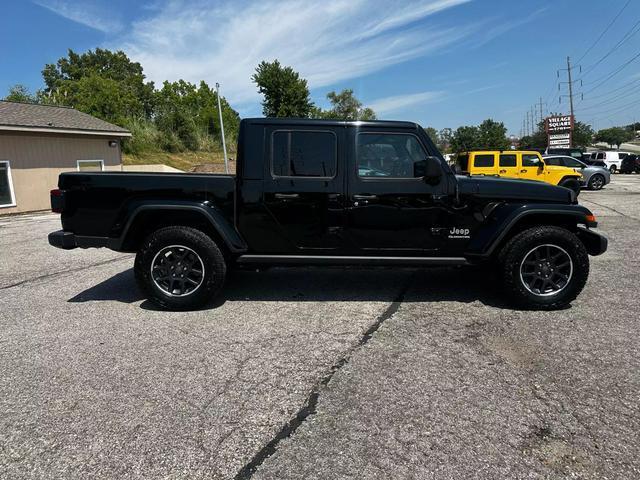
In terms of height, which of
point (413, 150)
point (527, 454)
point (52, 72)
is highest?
point (52, 72)

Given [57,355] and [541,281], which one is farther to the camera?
[541,281]

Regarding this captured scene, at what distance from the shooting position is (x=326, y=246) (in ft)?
14.8

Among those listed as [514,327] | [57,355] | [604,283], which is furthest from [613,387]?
[57,355]

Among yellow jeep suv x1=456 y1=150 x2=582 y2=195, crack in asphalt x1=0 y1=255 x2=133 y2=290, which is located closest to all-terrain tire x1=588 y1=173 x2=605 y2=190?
yellow jeep suv x1=456 y1=150 x2=582 y2=195

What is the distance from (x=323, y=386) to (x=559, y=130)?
64.9m

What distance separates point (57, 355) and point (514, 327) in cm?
404

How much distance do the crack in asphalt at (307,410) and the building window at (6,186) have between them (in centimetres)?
1595

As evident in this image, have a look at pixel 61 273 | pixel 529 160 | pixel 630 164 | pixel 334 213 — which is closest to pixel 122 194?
pixel 334 213

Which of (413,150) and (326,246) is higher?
(413,150)

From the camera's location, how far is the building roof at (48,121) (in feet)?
49.4

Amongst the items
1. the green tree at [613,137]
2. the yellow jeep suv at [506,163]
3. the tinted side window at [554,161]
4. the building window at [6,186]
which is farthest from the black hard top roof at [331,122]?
the green tree at [613,137]

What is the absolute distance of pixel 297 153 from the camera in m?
4.44

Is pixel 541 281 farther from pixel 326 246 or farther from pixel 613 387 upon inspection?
pixel 326 246

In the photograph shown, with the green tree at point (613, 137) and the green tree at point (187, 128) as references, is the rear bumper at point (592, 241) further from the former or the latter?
the green tree at point (613, 137)
